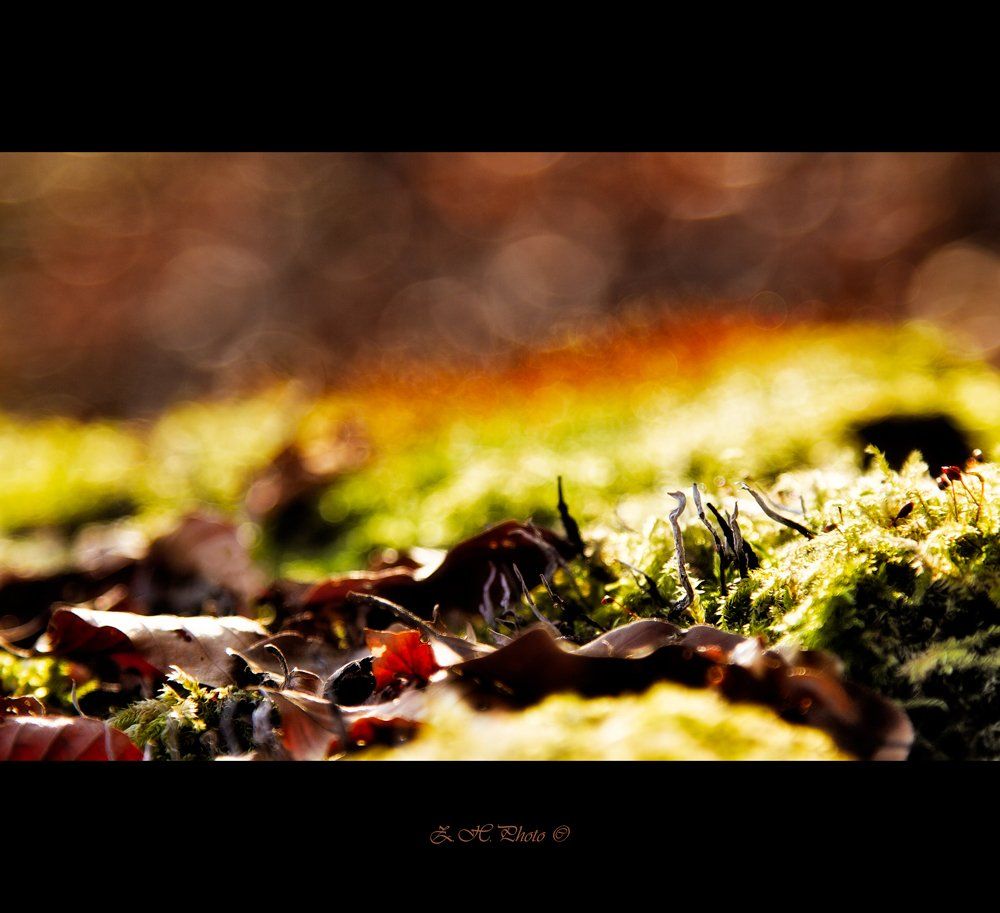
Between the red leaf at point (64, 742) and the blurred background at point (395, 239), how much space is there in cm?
1001

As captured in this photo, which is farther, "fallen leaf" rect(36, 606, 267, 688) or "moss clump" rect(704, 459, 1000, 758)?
"fallen leaf" rect(36, 606, 267, 688)

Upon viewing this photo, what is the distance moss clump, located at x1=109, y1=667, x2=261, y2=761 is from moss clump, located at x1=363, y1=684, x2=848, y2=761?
0.26 meters

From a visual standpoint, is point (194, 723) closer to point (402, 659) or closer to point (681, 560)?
point (402, 659)

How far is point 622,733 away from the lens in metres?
1.00

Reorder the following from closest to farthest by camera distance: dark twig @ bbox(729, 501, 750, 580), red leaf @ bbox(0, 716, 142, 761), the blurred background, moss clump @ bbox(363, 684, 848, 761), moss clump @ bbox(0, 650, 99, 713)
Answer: moss clump @ bbox(363, 684, 848, 761), red leaf @ bbox(0, 716, 142, 761), dark twig @ bbox(729, 501, 750, 580), moss clump @ bbox(0, 650, 99, 713), the blurred background

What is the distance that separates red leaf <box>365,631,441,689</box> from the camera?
123 cm

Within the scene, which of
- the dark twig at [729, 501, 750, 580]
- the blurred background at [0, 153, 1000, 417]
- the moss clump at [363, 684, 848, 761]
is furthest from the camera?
the blurred background at [0, 153, 1000, 417]

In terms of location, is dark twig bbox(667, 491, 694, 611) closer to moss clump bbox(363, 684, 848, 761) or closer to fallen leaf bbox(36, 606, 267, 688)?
moss clump bbox(363, 684, 848, 761)

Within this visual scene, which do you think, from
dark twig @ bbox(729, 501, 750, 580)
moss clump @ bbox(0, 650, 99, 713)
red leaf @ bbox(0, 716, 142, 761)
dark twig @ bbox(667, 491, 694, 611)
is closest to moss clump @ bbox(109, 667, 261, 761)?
red leaf @ bbox(0, 716, 142, 761)

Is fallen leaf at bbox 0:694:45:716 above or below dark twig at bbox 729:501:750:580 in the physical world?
below

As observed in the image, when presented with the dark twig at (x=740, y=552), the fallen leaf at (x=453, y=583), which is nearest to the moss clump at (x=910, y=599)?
the dark twig at (x=740, y=552)
